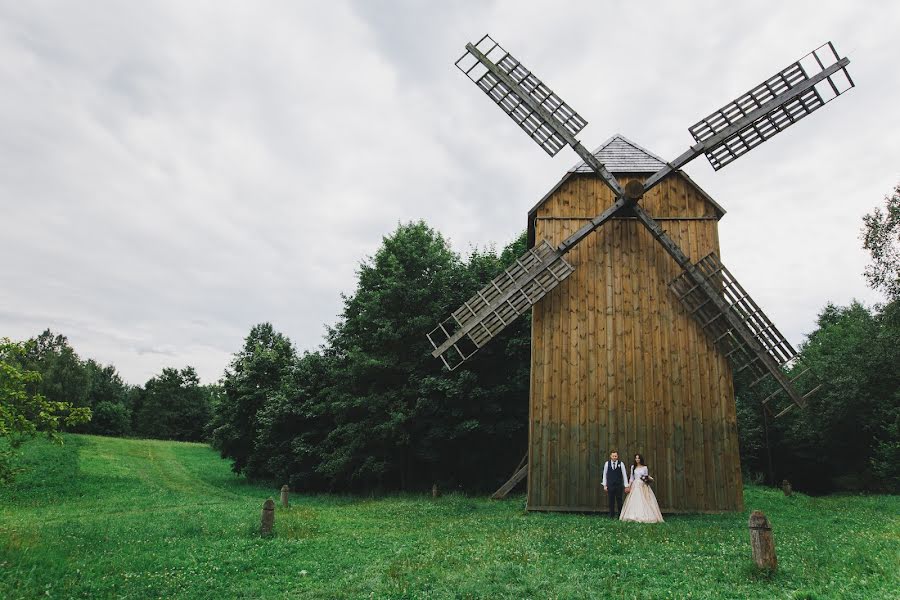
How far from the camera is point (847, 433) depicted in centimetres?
3173

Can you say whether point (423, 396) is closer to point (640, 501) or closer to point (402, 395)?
point (402, 395)

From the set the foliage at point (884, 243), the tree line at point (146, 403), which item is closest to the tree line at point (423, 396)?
the foliage at point (884, 243)

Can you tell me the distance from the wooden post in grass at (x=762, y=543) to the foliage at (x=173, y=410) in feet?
246

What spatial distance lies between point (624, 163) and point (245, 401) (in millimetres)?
24558

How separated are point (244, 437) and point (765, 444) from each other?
34.0 meters

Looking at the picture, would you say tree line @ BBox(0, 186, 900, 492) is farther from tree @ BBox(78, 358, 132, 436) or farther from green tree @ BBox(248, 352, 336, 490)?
tree @ BBox(78, 358, 132, 436)

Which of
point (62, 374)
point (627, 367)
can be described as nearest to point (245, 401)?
point (627, 367)

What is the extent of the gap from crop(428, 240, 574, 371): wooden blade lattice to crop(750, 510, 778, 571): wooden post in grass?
8.26m

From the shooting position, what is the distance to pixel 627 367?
14.7 meters

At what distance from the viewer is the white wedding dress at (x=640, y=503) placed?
12617mm

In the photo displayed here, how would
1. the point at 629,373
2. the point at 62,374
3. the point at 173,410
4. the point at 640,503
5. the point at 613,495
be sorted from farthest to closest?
1. the point at 173,410
2. the point at 62,374
3. the point at 629,373
4. the point at 613,495
5. the point at 640,503

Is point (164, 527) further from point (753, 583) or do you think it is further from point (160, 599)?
point (753, 583)

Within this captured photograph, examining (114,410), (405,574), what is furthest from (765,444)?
(114,410)

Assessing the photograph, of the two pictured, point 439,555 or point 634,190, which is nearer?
point 439,555
